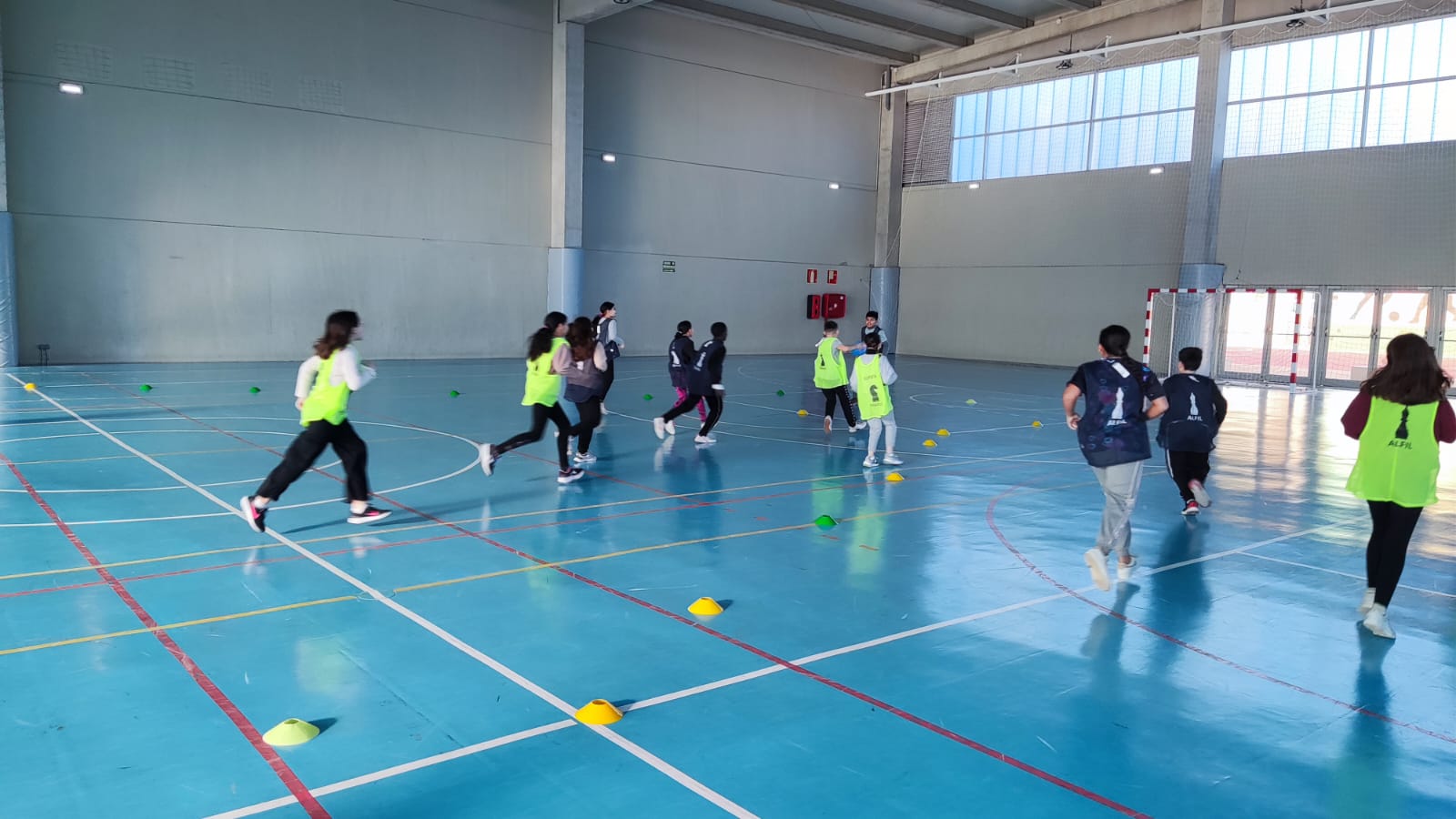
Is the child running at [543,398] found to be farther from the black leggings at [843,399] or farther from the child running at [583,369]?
the black leggings at [843,399]

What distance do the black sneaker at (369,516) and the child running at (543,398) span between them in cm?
175

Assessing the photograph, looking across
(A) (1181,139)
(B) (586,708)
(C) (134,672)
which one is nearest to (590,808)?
(B) (586,708)

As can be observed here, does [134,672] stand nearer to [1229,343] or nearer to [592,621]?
[592,621]

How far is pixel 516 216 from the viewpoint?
2739 centimetres

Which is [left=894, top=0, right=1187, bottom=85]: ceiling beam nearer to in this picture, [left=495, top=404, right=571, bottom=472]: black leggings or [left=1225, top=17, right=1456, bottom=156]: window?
[left=1225, top=17, right=1456, bottom=156]: window

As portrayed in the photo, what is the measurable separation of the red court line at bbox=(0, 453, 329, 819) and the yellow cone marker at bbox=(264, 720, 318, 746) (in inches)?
1.4

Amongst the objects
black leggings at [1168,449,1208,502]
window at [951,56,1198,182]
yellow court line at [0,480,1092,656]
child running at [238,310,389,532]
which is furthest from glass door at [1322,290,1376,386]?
child running at [238,310,389,532]

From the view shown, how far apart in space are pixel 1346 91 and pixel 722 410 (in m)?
20.1

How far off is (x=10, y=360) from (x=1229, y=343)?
2942cm

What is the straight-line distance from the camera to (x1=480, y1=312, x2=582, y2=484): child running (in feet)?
32.3

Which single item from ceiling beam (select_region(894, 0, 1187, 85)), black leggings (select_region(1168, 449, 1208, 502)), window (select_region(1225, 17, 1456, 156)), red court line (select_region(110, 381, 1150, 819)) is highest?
ceiling beam (select_region(894, 0, 1187, 85))

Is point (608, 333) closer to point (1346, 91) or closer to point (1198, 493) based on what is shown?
point (1198, 493)

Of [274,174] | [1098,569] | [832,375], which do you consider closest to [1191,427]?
[1098,569]

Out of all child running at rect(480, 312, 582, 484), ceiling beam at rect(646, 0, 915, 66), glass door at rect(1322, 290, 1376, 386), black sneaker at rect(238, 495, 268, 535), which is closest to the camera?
black sneaker at rect(238, 495, 268, 535)
